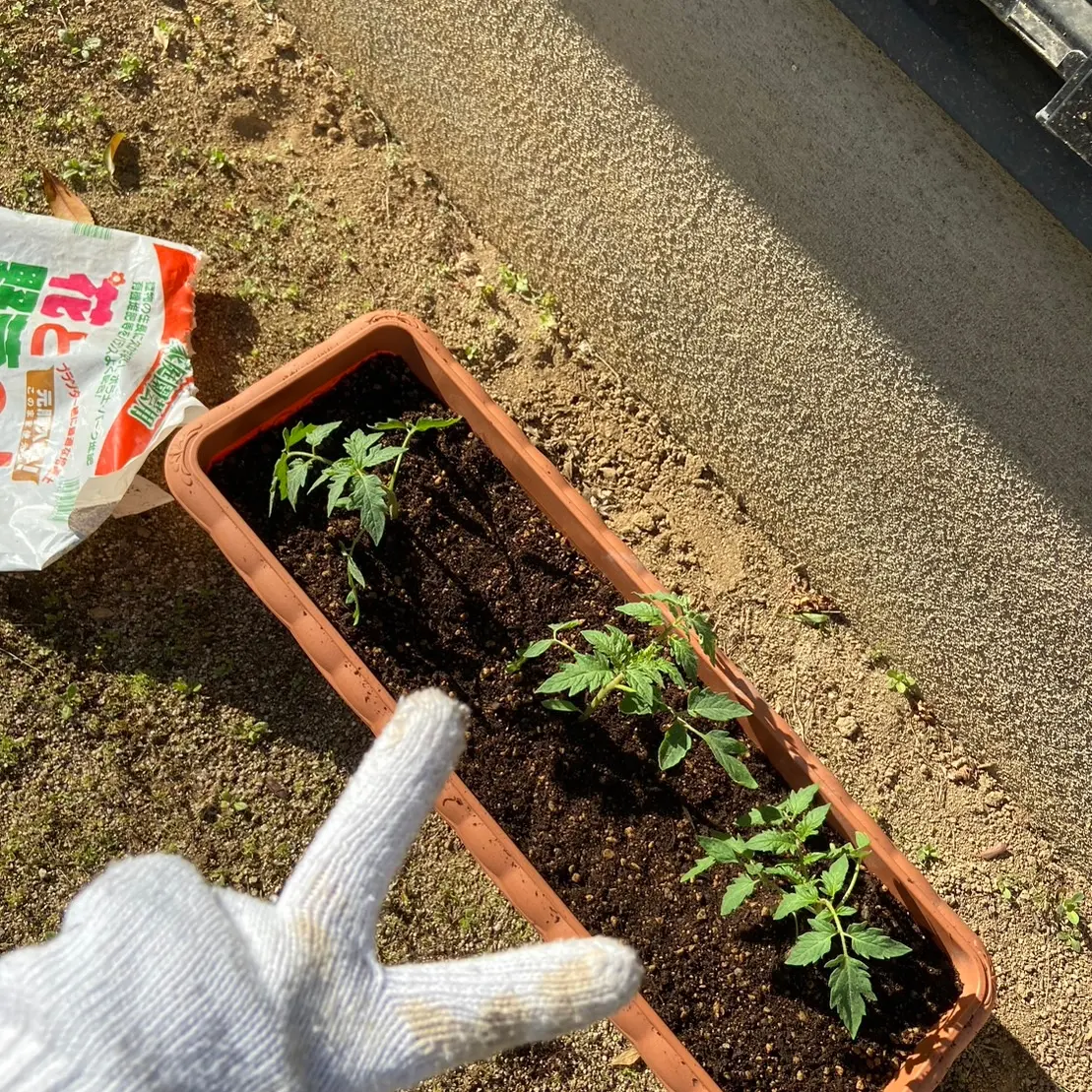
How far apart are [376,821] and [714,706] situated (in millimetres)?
701

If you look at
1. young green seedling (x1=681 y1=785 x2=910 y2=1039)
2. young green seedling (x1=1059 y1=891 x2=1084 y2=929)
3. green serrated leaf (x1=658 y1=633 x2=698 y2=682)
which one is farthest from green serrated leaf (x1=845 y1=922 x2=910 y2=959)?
young green seedling (x1=1059 y1=891 x2=1084 y2=929)

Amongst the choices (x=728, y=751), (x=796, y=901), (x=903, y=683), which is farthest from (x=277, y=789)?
(x=903, y=683)

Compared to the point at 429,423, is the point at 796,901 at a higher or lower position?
lower

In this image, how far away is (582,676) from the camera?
164 cm

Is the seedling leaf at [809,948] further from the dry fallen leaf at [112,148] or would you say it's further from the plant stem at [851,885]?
the dry fallen leaf at [112,148]

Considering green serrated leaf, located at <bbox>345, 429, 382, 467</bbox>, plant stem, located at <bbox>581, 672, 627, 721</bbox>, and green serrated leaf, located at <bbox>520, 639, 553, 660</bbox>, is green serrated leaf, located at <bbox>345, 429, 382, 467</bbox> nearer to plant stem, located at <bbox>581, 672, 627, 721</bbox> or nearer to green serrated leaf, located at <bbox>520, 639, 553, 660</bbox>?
green serrated leaf, located at <bbox>520, 639, 553, 660</bbox>

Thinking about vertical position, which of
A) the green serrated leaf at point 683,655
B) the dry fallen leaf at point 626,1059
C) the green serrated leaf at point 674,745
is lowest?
the dry fallen leaf at point 626,1059

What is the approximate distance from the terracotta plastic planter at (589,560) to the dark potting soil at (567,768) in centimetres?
4

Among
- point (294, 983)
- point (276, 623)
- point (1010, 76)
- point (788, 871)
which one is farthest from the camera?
point (276, 623)

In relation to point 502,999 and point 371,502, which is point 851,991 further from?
point 371,502

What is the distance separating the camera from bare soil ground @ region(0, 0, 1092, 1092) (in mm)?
2107

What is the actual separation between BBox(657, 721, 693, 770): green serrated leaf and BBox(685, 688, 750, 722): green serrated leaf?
0.04m

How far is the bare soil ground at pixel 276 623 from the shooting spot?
211cm

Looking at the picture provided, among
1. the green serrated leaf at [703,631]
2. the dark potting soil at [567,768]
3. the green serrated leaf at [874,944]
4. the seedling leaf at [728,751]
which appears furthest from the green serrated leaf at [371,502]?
the green serrated leaf at [874,944]
